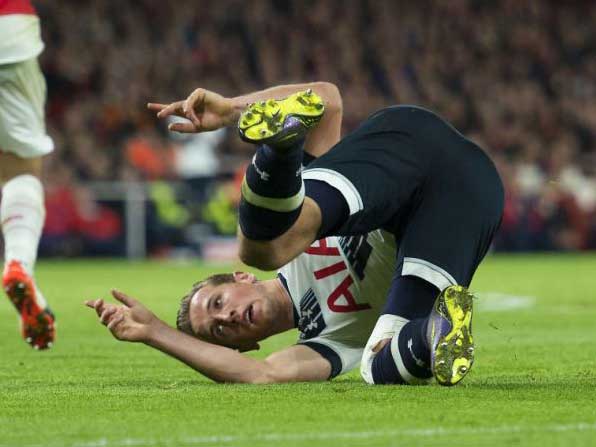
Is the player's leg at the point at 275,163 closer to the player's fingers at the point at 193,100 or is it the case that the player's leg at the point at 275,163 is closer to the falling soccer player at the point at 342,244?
the falling soccer player at the point at 342,244

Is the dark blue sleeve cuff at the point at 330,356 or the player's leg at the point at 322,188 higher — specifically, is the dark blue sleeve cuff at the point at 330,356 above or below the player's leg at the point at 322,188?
below

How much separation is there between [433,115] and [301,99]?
109 cm

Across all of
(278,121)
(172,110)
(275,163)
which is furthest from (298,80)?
(278,121)

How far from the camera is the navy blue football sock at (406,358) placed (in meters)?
4.47

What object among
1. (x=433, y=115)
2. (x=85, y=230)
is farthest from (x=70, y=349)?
(x=85, y=230)

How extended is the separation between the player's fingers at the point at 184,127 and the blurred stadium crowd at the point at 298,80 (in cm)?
1244

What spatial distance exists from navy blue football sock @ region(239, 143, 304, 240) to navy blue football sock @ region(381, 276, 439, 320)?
697 mm

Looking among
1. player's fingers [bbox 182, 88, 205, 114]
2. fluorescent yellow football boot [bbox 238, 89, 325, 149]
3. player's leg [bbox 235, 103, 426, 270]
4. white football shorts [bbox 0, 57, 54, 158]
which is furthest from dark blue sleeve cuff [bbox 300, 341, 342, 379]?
white football shorts [bbox 0, 57, 54, 158]

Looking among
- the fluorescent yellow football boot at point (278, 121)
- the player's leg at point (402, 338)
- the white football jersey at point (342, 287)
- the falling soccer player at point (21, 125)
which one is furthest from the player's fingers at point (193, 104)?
the falling soccer player at point (21, 125)

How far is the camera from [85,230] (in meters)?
17.6

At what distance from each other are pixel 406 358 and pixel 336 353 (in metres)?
0.54

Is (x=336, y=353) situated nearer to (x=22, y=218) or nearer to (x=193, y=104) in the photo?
(x=193, y=104)

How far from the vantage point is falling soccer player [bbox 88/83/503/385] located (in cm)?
425

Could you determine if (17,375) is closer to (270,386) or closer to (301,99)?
(270,386)
